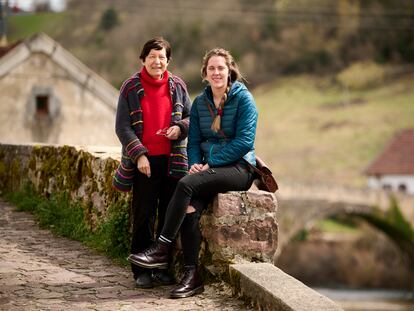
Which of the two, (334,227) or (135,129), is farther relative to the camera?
(334,227)

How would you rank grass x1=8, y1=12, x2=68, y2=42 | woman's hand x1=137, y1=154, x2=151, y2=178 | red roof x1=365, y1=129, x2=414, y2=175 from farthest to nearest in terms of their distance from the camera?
grass x1=8, y1=12, x2=68, y2=42
red roof x1=365, y1=129, x2=414, y2=175
woman's hand x1=137, y1=154, x2=151, y2=178

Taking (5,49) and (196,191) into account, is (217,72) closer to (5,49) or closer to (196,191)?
(196,191)

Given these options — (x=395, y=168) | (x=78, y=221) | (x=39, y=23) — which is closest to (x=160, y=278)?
(x=78, y=221)

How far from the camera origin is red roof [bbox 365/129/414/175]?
48938mm

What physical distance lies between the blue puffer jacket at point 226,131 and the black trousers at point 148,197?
0.95 feet

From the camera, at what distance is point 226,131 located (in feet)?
17.1

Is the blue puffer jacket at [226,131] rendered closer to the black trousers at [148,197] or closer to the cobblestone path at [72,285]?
the black trousers at [148,197]

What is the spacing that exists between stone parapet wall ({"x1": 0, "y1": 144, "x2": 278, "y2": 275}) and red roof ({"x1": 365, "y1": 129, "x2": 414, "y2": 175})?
41.3m

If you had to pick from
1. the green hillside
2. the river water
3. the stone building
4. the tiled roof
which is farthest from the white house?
the tiled roof

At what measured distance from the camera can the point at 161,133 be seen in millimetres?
5402

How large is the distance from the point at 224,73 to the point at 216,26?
3501 inches

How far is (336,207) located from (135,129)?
36.5 metres

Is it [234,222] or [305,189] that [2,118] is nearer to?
[234,222]

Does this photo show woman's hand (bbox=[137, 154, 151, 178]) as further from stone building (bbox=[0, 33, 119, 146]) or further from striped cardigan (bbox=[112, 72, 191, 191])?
stone building (bbox=[0, 33, 119, 146])
